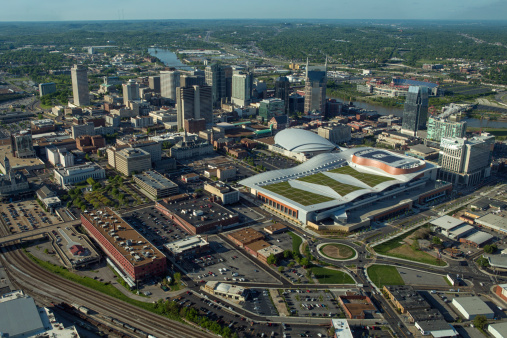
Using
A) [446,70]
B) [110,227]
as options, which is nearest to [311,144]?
[110,227]

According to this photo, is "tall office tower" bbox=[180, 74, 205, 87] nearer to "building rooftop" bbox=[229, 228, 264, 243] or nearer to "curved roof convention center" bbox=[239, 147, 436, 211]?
"curved roof convention center" bbox=[239, 147, 436, 211]

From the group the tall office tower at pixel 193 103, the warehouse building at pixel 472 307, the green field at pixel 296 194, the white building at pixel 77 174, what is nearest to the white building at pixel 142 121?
the tall office tower at pixel 193 103

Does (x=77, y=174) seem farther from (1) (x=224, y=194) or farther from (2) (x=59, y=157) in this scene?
(1) (x=224, y=194)

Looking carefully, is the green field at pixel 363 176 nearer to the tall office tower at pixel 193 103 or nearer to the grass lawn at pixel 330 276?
the grass lawn at pixel 330 276

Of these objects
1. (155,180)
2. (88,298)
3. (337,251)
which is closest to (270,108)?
(155,180)

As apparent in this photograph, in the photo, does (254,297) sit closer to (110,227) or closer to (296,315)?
(296,315)
